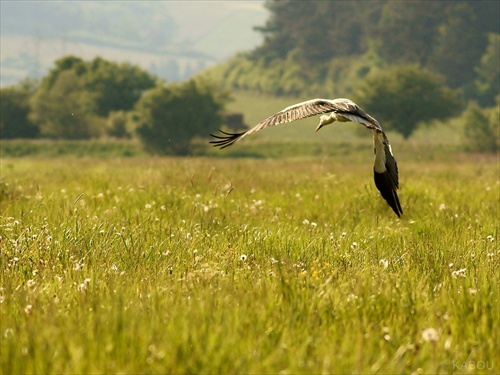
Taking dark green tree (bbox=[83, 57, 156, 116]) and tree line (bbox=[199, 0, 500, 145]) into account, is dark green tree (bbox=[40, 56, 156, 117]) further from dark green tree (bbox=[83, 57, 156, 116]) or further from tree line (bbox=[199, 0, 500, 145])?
tree line (bbox=[199, 0, 500, 145])

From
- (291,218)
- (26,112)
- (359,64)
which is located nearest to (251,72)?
(359,64)

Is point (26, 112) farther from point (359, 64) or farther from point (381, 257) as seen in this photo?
point (381, 257)

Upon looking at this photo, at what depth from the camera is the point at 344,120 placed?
6.12 metres

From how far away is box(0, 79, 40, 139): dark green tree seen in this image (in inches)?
2569

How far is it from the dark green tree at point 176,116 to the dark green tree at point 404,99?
1468 cm

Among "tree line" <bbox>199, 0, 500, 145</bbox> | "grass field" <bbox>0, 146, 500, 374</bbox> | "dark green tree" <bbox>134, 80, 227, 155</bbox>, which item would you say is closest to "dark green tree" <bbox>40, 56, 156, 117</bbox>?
"dark green tree" <bbox>134, 80, 227, 155</bbox>

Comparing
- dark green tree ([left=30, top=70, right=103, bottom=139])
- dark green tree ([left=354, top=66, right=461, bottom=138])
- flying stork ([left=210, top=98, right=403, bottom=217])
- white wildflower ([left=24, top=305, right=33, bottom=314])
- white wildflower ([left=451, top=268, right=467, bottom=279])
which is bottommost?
white wildflower ([left=24, top=305, right=33, bottom=314])

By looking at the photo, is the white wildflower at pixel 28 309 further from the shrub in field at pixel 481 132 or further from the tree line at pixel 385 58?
the tree line at pixel 385 58

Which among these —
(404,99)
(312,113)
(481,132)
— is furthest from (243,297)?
(404,99)

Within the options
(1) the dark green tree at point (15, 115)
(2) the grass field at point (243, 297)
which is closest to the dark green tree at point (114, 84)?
(1) the dark green tree at point (15, 115)

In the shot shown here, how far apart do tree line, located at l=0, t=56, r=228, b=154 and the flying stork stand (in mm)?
43923

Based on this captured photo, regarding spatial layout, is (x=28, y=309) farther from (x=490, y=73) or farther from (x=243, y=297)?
(x=490, y=73)

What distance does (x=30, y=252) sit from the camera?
5465 millimetres

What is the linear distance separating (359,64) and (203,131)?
54.5 m
